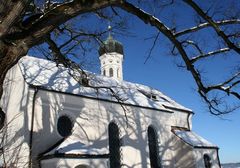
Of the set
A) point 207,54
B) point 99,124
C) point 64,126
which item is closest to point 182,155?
point 99,124

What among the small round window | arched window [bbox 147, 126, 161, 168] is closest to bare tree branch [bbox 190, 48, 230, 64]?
the small round window

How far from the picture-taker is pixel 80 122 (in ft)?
53.6

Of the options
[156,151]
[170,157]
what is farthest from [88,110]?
Result: [170,157]

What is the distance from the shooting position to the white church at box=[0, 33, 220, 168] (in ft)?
46.2

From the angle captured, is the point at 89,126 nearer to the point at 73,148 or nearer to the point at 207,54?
the point at 73,148

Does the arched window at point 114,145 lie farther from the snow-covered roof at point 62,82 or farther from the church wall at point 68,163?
the church wall at point 68,163

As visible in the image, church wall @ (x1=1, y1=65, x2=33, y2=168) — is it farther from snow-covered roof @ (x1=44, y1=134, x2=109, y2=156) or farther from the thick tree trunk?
the thick tree trunk

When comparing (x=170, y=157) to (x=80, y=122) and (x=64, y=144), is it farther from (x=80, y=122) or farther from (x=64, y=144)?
(x=64, y=144)

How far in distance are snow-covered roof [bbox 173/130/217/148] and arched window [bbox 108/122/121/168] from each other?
5.29 m

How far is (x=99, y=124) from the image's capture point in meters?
17.2

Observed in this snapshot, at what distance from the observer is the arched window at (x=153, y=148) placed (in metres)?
19.5

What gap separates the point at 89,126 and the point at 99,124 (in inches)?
28.7

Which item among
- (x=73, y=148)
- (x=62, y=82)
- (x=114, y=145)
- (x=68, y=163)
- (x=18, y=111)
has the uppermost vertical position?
(x=62, y=82)

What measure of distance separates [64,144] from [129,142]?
513 cm
